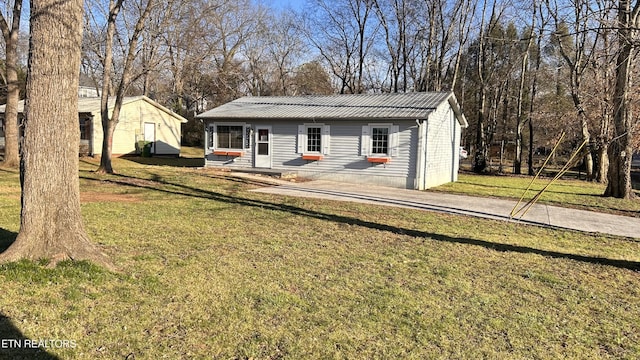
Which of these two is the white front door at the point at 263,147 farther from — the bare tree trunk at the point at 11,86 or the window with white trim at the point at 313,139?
the bare tree trunk at the point at 11,86

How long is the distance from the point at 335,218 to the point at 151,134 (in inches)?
844

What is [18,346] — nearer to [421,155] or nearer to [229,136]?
[421,155]

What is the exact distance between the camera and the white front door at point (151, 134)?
86.6ft

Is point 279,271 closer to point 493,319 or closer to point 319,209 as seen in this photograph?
point 493,319

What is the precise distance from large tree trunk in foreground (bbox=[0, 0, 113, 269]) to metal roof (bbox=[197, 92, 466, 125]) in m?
11.8

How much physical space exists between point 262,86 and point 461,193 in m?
28.9

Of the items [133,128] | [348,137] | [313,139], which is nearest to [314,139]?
[313,139]

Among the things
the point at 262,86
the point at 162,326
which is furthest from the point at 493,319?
the point at 262,86

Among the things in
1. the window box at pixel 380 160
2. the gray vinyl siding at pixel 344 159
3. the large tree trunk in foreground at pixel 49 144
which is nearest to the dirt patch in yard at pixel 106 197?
the large tree trunk in foreground at pixel 49 144

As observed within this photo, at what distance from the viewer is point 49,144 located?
4492 mm

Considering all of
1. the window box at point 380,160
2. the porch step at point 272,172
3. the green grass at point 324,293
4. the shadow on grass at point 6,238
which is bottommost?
the green grass at point 324,293

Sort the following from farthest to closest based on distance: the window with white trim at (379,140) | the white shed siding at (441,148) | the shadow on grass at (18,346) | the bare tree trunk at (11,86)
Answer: the white shed siding at (441,148), the window with white trim at (379,140), the bare tree trunk at (11,86), the shadow on grass at (18,346)

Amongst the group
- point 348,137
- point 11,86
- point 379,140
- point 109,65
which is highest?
point 109,65

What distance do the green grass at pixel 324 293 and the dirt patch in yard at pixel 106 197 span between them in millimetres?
1730
